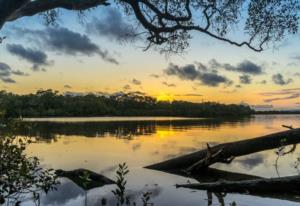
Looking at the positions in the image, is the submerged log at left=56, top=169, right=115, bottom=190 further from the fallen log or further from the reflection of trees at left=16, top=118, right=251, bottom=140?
the reflection of trees at left=16, top=118, right=251, bottom=140

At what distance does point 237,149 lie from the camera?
15836 mm

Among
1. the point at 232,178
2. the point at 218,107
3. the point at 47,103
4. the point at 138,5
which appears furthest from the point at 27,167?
the point at 218,107

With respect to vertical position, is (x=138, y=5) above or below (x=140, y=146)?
above

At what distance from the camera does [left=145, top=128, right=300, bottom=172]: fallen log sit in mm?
15609

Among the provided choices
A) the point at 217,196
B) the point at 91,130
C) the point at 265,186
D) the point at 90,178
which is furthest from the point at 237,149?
the point at 91,130

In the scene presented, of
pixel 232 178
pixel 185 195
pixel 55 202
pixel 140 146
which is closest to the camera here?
pixel 55 202

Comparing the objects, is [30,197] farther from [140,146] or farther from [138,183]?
[140,146]

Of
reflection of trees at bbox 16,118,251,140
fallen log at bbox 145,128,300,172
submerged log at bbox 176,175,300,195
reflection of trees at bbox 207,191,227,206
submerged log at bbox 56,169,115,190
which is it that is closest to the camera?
reflection of trees at bbox 207,191,227,206

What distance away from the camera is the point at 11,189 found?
24.3 feet

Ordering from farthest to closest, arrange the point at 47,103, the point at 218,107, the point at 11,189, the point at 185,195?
the point at 218,107 < the point at 47,103 < the point at 185,195 < the point at 11,189

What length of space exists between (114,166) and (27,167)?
9535mm

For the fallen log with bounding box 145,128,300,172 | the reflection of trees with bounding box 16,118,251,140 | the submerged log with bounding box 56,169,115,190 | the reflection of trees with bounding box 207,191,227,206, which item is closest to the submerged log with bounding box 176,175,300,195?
the reflection of trees with bounding box 207,191,227,206

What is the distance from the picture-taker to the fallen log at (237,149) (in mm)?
15609

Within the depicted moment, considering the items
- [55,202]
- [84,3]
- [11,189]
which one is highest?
[84,3]
